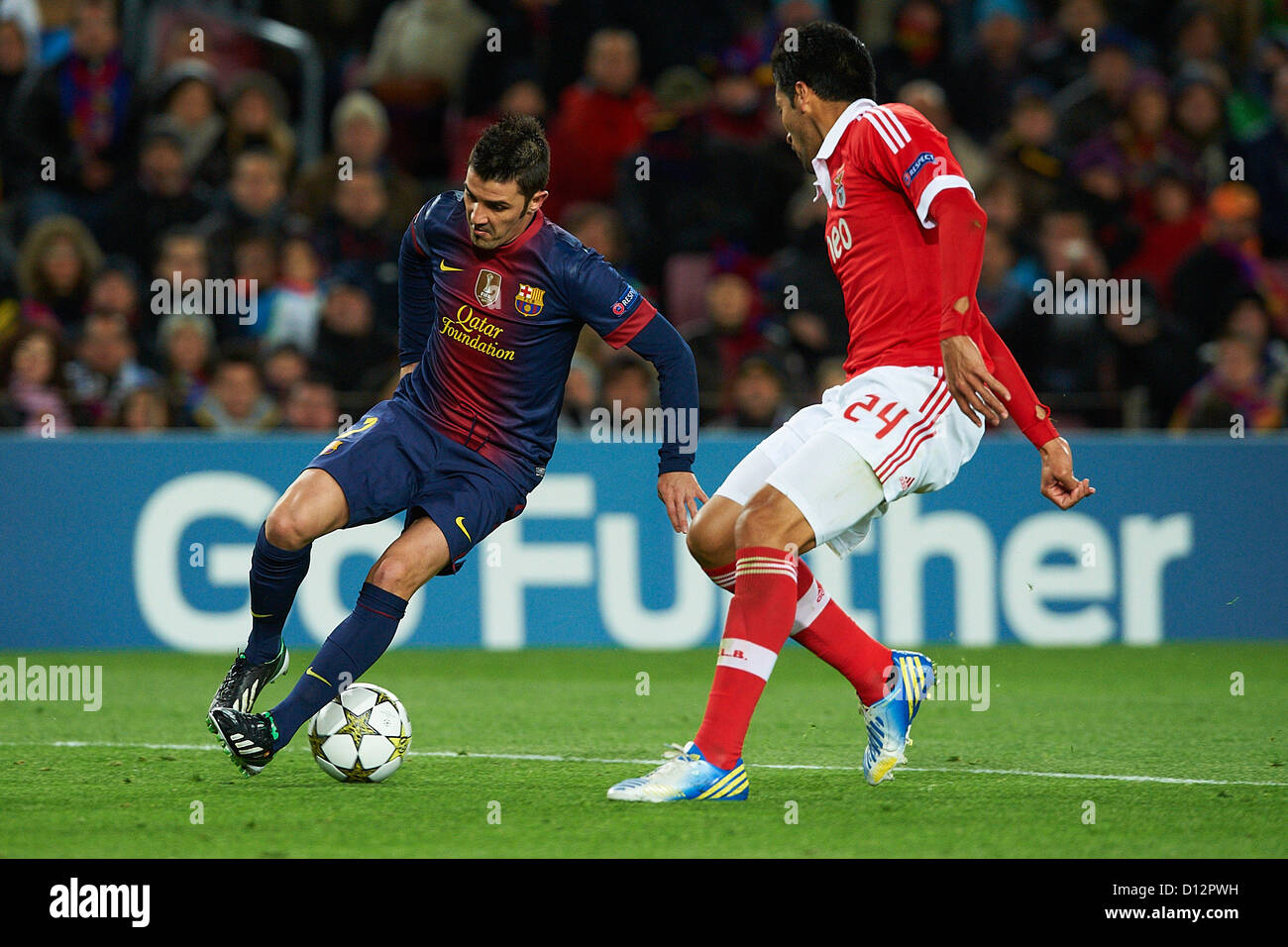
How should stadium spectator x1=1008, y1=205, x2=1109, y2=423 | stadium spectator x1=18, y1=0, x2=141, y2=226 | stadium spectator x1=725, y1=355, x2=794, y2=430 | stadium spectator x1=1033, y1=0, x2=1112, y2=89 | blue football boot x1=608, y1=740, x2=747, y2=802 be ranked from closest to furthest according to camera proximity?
blue football boot x1=608, y1=740, x2=747, y2=802 → stadium spectator x1=725, y1=355, x2=794, y2=430 → stadium spectator x1=1008, y1=205, x2=1109, y2=423 → stadium spectator x1=18, y1=0, x2=141, y2=226 → stadium spectator x1=1033, y1=0, x2=1112, y2=89

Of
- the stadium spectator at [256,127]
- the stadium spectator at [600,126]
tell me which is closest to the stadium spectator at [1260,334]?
the stadium spectator at [600,126]

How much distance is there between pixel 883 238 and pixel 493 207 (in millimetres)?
1226

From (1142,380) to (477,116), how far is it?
16.2ft

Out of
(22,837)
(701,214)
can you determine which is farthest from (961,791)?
(701,214)

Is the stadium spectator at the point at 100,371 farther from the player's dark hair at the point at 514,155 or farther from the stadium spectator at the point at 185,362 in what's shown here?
the player's dark hair at the point at 514,155

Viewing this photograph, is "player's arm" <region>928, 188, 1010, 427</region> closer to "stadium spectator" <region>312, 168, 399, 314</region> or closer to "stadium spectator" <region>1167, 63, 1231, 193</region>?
"stadium spectator" <region>312, 168, 399, 314</region>

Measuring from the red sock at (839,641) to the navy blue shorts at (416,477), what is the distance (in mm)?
771

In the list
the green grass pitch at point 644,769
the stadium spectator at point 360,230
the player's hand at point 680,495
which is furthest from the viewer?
the stadium spectator at point 360,230

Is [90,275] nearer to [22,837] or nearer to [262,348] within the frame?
[262,348]

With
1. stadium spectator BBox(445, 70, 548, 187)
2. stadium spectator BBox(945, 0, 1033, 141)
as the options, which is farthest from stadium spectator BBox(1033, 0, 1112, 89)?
stadium spectator BBox(445, 70, 548, 187)

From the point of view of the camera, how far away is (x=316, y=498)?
225 inches

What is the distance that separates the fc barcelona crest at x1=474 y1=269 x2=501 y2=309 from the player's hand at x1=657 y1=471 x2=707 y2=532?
0.83 meters

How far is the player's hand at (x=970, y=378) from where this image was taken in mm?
5125

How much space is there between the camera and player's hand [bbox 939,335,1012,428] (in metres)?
5.12
